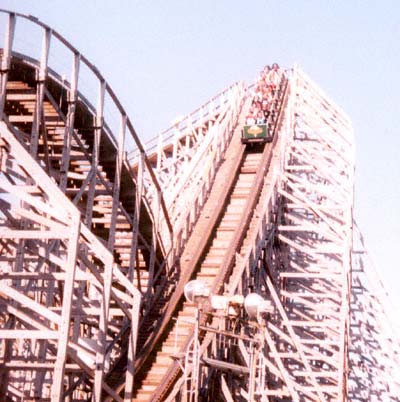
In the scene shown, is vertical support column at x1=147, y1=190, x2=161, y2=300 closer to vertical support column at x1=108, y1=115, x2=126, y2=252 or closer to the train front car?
vertical support column at x1=108, y1=115, x2=126, y2=252

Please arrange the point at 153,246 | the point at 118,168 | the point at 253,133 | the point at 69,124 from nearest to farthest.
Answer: the point at 69,124
the point at 118,168
the point at 153,246
the point at 253,133

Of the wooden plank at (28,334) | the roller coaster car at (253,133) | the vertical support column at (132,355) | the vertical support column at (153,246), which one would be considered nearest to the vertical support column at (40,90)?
the vertical support column at (132,355)

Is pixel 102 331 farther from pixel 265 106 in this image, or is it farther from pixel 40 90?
pixel 265 106

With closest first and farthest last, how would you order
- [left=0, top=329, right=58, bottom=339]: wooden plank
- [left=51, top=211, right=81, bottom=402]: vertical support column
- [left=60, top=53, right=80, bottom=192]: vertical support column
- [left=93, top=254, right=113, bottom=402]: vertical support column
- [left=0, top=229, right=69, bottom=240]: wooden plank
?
1. [left=51, top=211, right=81, bottom=402]: vertical support column
2. [left=0, top=329, right=58, bottom=339]: wooden plank
3. [left=0, top=229, right=69, bottom=240]: wooden plank
4. [left=93, top=254, right=113, bottom=402]: vertical support column
5. [left=60, top=53, right=80, bottom=192]: vertical support column

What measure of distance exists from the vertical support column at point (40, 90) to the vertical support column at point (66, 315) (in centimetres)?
228

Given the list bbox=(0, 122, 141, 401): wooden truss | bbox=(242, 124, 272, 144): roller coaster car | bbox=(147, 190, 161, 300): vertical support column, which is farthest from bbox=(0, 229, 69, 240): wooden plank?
bbox=(242, 124, 272, 144): roller coaster car

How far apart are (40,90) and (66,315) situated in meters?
4.69

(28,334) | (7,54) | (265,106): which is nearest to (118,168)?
(7,54)

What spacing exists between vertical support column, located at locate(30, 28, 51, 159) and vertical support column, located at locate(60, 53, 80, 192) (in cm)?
62

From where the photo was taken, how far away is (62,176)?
611 inches

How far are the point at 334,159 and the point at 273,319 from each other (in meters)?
5.28

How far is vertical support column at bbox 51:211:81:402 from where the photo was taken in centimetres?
1200

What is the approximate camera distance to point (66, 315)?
1222cm

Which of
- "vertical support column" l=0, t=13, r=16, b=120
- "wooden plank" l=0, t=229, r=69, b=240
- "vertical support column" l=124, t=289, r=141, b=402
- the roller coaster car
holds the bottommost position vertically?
"vertical support column" l=124, t=289, r=141, b=402
